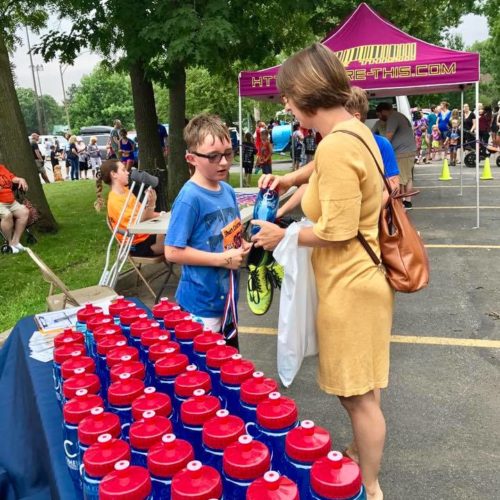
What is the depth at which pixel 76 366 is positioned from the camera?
168 centimetres

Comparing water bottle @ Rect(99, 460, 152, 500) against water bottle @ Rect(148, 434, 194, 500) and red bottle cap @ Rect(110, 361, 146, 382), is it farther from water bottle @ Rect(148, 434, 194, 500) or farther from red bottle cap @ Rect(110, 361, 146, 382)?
red bottle cap @ Rect(110, 361, 146, 382)

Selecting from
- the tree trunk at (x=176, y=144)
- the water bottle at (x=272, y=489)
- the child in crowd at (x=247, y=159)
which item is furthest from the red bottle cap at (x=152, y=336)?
the child in crowd at (x=247, y=159)

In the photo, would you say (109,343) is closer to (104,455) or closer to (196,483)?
(104,455)

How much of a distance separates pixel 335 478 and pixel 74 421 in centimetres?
73

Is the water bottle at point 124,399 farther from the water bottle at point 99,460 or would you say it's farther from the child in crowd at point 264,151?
the child in crowd at point 264,151

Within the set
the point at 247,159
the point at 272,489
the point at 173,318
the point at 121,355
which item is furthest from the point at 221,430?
Answer: the point at 247,159

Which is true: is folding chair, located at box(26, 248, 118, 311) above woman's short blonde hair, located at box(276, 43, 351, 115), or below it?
below

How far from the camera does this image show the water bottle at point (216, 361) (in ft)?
5.08

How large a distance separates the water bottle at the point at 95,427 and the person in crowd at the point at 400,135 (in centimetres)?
816

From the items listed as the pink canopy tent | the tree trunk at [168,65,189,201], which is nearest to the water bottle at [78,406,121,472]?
the pink canopy tent

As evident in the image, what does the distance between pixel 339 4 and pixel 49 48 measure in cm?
602

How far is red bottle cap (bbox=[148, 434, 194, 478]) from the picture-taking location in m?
1.10

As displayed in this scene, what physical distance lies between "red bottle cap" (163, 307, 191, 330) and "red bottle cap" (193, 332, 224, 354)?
0.69 ft

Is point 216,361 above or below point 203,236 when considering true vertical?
below
